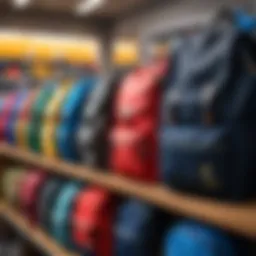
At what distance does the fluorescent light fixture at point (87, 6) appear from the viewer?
5120mm

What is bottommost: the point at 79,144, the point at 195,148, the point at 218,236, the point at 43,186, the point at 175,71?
the point at 43,186

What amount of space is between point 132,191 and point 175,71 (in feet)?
1.32

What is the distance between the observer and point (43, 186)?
8.45 feet

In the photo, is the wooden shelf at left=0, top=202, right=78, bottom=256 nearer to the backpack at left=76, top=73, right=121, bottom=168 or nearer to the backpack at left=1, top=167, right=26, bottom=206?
the backpack at left=1, top=167, right=26, bottom=206

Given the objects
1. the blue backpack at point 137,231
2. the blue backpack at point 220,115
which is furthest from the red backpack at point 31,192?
the blue backpack at point 220,115

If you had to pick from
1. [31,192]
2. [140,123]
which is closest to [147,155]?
[140,123]

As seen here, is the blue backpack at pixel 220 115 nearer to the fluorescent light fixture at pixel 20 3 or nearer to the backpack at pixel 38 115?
the backpack at pixel 38 115

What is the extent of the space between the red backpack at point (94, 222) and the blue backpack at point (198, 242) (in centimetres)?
45

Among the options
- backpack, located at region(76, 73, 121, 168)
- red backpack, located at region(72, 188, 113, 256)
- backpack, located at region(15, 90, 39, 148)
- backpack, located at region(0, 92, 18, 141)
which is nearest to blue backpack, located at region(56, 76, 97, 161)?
backpack, located at region(76, 73, 121, 168)

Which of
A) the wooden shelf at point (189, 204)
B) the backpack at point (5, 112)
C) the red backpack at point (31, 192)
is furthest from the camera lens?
the backpack at point (5, 112)

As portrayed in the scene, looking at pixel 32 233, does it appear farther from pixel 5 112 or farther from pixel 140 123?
pixel 140 123

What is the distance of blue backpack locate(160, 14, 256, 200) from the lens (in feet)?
3.90

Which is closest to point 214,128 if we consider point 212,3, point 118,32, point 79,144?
point 79,144

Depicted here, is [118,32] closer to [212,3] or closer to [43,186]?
[212,3]
